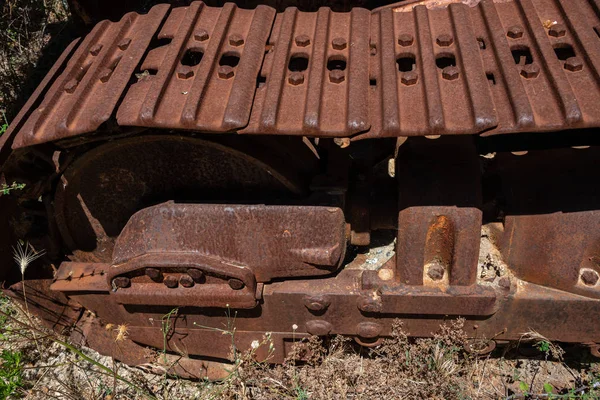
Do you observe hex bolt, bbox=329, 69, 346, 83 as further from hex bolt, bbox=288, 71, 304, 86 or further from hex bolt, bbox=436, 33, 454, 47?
hex bolt, bbox=436, 33, 454, 47

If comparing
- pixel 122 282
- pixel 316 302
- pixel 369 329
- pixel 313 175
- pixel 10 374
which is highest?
pixel 313 175

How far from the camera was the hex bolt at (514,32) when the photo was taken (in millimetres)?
1875

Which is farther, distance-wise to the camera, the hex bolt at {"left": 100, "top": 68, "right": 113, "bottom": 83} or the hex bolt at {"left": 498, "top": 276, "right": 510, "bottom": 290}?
the hex bolt at {"left": 498, "top": 276, "right": 510, "bottom": 290}

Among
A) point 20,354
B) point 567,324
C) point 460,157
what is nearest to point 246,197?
point 460,157

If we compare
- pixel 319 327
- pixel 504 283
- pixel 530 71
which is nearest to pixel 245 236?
pixel 319 327

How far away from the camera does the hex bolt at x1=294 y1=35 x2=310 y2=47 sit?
1.95m

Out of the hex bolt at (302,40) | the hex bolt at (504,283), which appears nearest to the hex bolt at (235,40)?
the hex bolt at (302,40)

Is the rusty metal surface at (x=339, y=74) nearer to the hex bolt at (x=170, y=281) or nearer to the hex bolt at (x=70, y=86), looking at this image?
the hex bolt at (x=70, y=86)

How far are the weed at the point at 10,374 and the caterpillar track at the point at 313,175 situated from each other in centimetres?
40

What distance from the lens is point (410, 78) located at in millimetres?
1740

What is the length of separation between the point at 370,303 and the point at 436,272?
32 cm

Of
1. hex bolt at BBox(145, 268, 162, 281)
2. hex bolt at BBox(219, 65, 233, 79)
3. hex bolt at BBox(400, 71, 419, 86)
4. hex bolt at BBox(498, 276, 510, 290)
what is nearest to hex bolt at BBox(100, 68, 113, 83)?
hex bolt at BBox(219, 65, 233, 79)

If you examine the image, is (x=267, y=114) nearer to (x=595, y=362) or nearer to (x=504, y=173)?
(x=504, y=173)

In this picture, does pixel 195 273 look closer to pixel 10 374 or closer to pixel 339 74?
pixel 339 74
